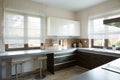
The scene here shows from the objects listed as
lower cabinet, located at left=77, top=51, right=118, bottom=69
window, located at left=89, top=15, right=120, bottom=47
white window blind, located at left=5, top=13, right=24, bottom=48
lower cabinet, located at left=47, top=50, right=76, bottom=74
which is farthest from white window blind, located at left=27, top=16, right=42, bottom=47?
window, located at left=89, top=15, right=120, bottom=47

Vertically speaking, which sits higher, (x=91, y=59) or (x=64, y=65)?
(x=91, y=59)

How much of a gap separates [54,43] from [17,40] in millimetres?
1434

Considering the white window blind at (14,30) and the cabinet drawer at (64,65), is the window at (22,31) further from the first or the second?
the cabinet drawer at (64,65)

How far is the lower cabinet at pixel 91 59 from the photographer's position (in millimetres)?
3069

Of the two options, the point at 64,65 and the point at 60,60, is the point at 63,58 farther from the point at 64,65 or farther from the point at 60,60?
the point at 64,65

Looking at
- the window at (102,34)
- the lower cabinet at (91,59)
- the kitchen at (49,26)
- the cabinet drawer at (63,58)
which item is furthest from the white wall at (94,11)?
the cabinet drawer at (63,58)

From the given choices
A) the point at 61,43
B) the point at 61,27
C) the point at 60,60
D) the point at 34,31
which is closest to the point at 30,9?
the point at 34,31

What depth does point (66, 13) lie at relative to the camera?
445cm

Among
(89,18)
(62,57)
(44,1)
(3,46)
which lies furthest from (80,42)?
(3,46)

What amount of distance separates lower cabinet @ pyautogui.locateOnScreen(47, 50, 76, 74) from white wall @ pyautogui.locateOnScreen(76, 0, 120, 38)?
1.30 meters

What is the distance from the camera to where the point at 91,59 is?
11.5 feet

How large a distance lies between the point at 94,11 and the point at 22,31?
3014 millimetres

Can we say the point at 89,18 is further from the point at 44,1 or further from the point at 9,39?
the point at 9,39

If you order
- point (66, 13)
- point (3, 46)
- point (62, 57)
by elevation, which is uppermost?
point (66, 13)
